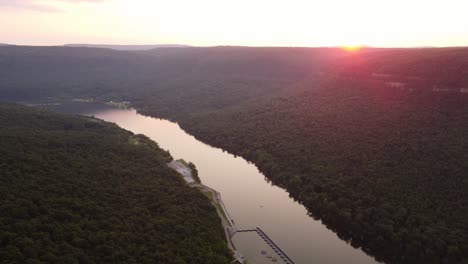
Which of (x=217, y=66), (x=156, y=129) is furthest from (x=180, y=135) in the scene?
(x=217, y=66)

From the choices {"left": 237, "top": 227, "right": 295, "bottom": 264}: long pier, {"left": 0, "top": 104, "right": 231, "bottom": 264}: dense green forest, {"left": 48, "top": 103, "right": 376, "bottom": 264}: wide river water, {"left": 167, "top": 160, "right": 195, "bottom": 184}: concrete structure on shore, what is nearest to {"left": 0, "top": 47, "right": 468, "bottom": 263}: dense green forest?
{"left": 48, "top": 103, "right": 376, "bottom": 264}: wide river water

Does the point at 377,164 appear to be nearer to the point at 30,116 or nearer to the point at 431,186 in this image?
the point at 431,186

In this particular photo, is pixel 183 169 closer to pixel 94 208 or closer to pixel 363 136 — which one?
pixel 94 208

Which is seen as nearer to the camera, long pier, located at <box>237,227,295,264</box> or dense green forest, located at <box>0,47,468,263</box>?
long pier, located at <box>237,227,295,264</box>

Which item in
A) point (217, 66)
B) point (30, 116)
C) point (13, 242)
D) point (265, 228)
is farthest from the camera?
point (217, 66)

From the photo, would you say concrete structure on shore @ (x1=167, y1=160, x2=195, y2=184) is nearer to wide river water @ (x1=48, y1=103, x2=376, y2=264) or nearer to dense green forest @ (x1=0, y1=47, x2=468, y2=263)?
wide river water @ (x1=48, y1=103, x2=376, y2=264)

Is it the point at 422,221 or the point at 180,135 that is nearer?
the point at 422,221
